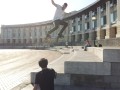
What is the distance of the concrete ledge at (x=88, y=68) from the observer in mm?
9336

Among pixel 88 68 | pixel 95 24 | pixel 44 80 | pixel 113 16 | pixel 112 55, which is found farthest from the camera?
pixel 95 24

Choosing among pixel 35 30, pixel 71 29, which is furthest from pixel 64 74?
pixel 35 30

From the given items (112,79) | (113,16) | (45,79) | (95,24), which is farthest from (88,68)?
(95,24)

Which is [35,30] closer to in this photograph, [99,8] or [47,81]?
[99,8]

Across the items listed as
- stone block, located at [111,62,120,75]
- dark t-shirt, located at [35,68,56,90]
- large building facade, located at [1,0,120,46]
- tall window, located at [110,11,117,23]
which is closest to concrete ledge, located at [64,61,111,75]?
stone block, located at [111,62,120,75]

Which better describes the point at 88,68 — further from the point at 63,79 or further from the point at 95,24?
the point at 95,24

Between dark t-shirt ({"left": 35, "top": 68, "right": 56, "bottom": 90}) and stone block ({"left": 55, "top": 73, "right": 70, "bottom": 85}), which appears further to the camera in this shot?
stone block ({"left": 55, "top": 73, "right": 70, "bottom": 85})

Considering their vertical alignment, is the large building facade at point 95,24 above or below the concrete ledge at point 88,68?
above

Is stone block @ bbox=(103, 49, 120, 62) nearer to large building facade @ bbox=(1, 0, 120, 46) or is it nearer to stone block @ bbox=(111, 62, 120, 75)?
stone block @ bbox=(111, 62, 120, 75)

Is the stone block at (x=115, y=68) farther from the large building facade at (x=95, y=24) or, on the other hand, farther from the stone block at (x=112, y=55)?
the large building facade at (x=95, y=24)

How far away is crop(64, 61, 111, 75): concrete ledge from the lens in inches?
368

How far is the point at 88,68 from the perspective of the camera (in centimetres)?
949

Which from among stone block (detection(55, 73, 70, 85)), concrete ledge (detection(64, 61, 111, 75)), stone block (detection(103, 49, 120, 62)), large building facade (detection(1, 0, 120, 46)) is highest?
large building facade (detection(1, 0, 120, 46))

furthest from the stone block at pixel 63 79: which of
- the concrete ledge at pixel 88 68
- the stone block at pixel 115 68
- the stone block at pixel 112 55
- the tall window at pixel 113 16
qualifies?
the tall window at pixel 113 16
